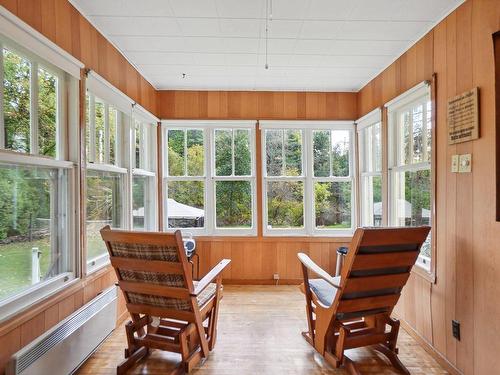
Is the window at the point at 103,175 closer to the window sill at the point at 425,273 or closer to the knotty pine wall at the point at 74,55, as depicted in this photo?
the knotty pine wall at the point at 74,55

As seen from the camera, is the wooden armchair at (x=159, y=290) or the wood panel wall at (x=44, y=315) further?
the wooden armchair at (x=159, y=290)

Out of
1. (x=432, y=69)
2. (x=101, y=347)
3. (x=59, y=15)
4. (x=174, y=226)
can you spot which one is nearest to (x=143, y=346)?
(x=101, y=347)

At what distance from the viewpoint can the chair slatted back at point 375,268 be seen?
185cm

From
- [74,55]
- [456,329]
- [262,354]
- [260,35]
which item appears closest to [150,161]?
[74,55]

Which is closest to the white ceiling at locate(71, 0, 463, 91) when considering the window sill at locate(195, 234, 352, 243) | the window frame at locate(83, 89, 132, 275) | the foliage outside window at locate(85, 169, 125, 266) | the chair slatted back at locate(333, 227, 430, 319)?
the window frame at locate(83, 89, 132, 275)

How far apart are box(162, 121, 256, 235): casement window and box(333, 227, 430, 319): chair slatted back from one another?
2153 millimetres

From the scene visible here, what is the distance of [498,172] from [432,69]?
1.09m

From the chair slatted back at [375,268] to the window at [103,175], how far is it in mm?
1952

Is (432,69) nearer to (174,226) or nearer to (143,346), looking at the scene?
(143,346)

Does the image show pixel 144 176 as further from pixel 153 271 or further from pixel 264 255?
pixel 153 271

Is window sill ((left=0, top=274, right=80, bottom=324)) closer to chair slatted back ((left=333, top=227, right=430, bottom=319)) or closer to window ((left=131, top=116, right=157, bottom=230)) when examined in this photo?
window ((left=131, top=116, right=157, bottom=230))

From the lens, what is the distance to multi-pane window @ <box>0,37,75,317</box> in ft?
5.31

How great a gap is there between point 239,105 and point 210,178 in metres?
1.06

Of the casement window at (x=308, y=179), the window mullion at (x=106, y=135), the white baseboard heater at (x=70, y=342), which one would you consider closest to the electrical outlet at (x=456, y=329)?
the casement window at (x=308, y=179)
